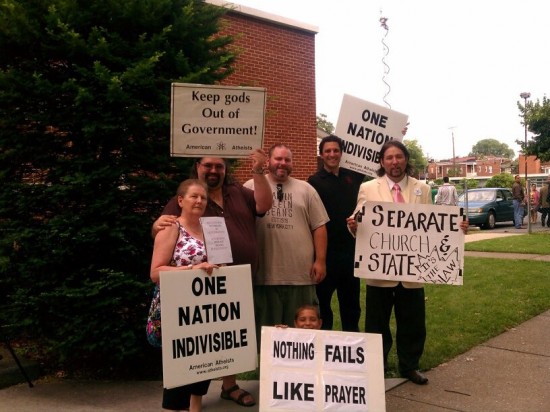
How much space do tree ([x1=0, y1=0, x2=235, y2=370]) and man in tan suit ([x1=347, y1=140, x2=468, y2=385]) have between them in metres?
1.63

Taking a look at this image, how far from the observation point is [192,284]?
321 cm

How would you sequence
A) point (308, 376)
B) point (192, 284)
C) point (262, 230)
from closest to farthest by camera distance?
point (192, 284)
point (308, 376)
point (262, 230)

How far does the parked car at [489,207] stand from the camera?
63.9 ft

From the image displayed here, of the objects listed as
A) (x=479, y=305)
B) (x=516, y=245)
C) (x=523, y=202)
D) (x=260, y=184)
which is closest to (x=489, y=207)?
(x=523, y=202)

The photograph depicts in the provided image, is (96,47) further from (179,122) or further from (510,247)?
(510,247)

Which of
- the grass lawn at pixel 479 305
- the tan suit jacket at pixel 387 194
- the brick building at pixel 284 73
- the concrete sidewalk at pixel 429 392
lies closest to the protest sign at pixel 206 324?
the concrete sidewalk at pixel 429 392

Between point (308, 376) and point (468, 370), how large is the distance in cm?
200

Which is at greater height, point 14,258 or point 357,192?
point 357,192

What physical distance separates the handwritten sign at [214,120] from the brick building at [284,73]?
7.27m

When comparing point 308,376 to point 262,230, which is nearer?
point 308,376

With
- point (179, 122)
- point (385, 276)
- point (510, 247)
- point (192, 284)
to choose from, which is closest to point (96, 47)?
point (179, 122)

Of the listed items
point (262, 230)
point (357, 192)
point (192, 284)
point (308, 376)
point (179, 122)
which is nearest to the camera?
point (192, 284)

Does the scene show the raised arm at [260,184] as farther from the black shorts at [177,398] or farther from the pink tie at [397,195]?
the black shorts at [177,398]

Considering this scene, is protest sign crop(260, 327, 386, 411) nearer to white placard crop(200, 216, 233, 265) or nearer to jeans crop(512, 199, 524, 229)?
white placard crop(200, 216, 233, 265)
